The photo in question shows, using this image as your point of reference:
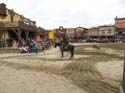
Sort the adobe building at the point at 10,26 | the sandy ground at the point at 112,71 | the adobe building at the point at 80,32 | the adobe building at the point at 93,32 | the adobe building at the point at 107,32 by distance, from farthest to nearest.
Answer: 1. the adobe building at the point at 80,32
2. the adobe building at the point at 93,32
3. the adobe building at the point at 107,32
4. the adobe building at the point at 10,26
5. the sandy ground at the point at 112,71

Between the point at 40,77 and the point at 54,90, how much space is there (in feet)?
9.46

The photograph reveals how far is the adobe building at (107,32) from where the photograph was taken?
327 feet

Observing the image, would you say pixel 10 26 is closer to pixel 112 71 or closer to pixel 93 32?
pixel 112 71

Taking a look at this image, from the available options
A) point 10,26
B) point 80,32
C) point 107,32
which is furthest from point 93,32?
point 10,26

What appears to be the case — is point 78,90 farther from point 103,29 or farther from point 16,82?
point 103,29

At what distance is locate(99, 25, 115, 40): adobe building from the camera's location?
99.8 meters

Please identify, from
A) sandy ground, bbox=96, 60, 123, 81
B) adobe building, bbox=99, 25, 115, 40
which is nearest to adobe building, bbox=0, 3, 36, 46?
sandy ground, bbox=96, 60, 123, 81

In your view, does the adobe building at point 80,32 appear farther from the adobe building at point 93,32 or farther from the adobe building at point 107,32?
the adobe building at point 107,32

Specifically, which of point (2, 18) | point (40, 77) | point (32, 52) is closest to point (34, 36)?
point (2, 18)

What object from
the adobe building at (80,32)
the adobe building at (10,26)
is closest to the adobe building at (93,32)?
the adobe building at (80,32)

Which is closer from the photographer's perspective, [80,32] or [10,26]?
[10,26]

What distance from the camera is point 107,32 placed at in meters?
101

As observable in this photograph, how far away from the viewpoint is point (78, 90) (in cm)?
930

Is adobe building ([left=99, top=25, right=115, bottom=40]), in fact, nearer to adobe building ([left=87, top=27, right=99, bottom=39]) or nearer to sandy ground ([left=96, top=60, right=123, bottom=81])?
adobe building ([left=87, top=27, right=99, bottom=39])
